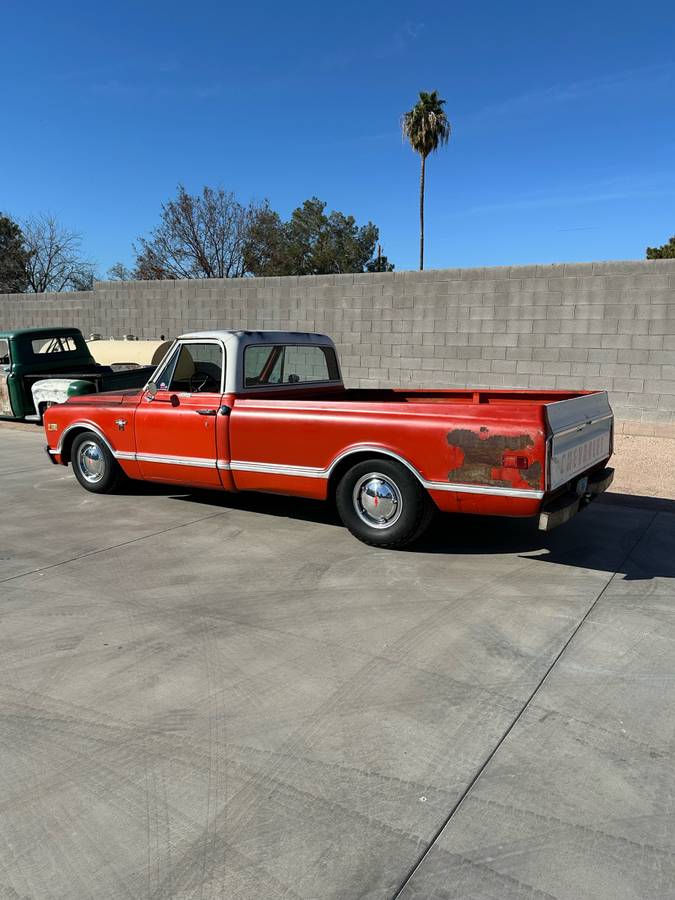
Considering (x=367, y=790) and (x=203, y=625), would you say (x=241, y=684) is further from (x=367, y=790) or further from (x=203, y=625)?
(x=367, y=790)

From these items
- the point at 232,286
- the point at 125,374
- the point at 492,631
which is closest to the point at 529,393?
the point at 492,631

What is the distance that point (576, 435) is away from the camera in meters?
4.96

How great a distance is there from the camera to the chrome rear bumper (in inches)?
178

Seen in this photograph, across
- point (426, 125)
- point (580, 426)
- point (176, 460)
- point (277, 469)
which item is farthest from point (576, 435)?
point (426, 125)

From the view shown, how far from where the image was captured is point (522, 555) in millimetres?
5332

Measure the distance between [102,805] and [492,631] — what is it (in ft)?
7.51

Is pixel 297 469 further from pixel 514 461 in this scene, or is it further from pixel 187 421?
pixel 514 461

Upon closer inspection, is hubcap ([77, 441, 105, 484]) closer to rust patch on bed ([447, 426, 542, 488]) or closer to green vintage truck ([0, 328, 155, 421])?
green vintage truck ([0, 328, 155, 421])

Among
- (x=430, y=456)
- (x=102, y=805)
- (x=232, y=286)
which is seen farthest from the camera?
(x=232, y=286)

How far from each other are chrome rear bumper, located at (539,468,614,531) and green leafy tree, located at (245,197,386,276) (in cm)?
4010

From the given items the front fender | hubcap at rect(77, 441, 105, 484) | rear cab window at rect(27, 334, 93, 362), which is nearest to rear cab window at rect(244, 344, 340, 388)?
hubcap at rect(77, 441, 105, 484)

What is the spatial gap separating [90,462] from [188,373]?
5.53 feet

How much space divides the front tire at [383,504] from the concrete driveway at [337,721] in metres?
0.19

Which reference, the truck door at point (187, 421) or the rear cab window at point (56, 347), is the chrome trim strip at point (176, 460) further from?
the rear cab window at point (56, 347)
